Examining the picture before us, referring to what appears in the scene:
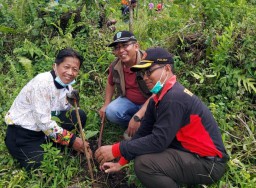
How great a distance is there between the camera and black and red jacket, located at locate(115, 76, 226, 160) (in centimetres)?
266

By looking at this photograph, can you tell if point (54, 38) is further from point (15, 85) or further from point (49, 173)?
point (49, 173)

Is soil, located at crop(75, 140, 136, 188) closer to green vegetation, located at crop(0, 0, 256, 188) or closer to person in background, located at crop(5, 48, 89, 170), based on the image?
green vegetation, located at crop(0, 0, 256, 188)

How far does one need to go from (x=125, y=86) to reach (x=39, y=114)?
4.06 feet

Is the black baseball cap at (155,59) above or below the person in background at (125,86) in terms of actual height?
above

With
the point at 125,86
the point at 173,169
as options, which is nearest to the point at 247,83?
the point at 125,86

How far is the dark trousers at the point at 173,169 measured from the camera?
9.12 ft

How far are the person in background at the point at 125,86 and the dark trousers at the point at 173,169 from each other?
2.75 feet

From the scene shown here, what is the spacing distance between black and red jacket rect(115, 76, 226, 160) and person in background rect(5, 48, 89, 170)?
78 cm

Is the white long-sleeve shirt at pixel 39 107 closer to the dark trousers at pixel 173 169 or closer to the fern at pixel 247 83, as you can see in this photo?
the dark trousers at pixel 173 169

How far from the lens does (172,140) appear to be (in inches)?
113

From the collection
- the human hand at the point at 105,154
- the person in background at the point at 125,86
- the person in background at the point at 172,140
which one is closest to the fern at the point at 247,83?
the person in background at the point at 125,86

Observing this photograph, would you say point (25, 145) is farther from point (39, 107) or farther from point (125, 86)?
point (125, 86)

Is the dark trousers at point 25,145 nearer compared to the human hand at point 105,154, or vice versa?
the human hand at point 105,154

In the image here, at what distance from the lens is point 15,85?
16.4ft
